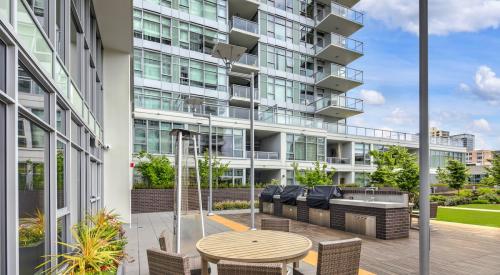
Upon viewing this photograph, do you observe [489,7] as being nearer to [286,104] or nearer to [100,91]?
[100,91]

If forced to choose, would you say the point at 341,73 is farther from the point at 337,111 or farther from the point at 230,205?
the point at 230,205

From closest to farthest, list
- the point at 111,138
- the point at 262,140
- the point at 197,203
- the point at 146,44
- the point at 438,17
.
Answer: the point at 438,17 < the point at 197,203 < the point at 111,138 < the point at 146,44 < the point at 262,140

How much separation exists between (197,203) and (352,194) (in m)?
7.15

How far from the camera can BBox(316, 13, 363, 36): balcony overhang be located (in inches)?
1384

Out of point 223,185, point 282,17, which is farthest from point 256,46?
point 223,185

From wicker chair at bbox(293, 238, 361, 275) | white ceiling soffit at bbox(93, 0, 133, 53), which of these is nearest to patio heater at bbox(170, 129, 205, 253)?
wicker chair at bbox(293, 238, 361, 275)

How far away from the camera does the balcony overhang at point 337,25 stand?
3516 cm

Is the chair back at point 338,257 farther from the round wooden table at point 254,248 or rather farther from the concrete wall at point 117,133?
the concrete wall at point 117,133

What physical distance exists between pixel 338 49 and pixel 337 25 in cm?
310

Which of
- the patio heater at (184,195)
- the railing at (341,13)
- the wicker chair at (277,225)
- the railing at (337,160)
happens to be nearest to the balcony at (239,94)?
the railing at (337,160)

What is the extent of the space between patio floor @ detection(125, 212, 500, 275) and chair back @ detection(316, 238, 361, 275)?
2.52 metres

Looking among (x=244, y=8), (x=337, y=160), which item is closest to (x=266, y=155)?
(x=337, y=160)

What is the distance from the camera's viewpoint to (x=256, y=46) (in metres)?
32.3

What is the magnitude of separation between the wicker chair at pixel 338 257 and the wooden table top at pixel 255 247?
16.3 inches
